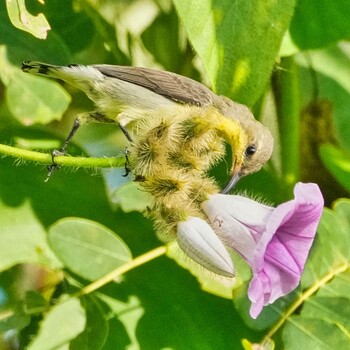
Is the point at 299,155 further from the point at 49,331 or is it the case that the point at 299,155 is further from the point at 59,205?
the point at 49,331

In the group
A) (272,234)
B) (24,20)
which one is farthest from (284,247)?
(24,20)

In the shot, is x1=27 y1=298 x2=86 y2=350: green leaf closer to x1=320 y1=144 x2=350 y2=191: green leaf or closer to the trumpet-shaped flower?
the trumpet-shaped flower

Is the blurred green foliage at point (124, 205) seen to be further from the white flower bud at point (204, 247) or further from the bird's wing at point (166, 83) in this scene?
the white flower bud at point (204, 247)

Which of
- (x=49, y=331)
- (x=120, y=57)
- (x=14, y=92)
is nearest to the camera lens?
(x=49, y=331)

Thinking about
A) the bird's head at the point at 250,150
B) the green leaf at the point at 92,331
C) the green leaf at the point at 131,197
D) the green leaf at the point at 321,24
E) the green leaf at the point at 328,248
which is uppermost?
the green leaf at the point at 321,24

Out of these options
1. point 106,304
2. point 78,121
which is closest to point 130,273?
point 106,304

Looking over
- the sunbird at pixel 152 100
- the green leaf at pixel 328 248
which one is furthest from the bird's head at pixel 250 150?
the green leaf at pixel 328 248

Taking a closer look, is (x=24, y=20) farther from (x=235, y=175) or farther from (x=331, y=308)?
(x=331, y=308)

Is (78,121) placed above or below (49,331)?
above
